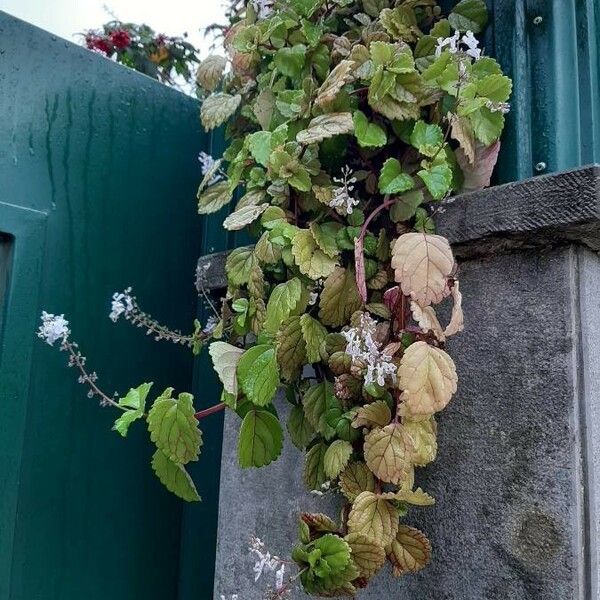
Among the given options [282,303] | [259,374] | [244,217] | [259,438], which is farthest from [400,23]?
[259,438]

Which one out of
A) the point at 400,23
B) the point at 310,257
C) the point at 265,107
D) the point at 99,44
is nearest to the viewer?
the point at 310,257

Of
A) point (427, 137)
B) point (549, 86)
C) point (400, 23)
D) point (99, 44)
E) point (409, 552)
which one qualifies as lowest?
point (409, 552)

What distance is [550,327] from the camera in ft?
3.26

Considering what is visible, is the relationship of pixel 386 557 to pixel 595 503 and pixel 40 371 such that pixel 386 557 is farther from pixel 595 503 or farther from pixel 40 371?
pixel 40 371

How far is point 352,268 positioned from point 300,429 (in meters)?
0.30

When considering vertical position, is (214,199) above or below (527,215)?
above

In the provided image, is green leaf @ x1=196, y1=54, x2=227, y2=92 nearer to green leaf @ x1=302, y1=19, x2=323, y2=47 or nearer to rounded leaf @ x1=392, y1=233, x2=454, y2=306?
green leaf @ x1=302, y1=19, x2=323, y2=47

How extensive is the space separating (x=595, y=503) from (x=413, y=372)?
1.11 ft

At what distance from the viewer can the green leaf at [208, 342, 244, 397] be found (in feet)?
3.71

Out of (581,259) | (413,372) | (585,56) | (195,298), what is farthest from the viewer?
(195,298)

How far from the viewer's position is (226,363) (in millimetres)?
1170

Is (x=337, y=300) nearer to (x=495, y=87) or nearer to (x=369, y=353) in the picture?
(x=369, y=353)

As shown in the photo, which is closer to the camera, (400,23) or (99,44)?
(400,23)

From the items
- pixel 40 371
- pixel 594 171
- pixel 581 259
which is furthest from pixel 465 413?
pixel 40 371
